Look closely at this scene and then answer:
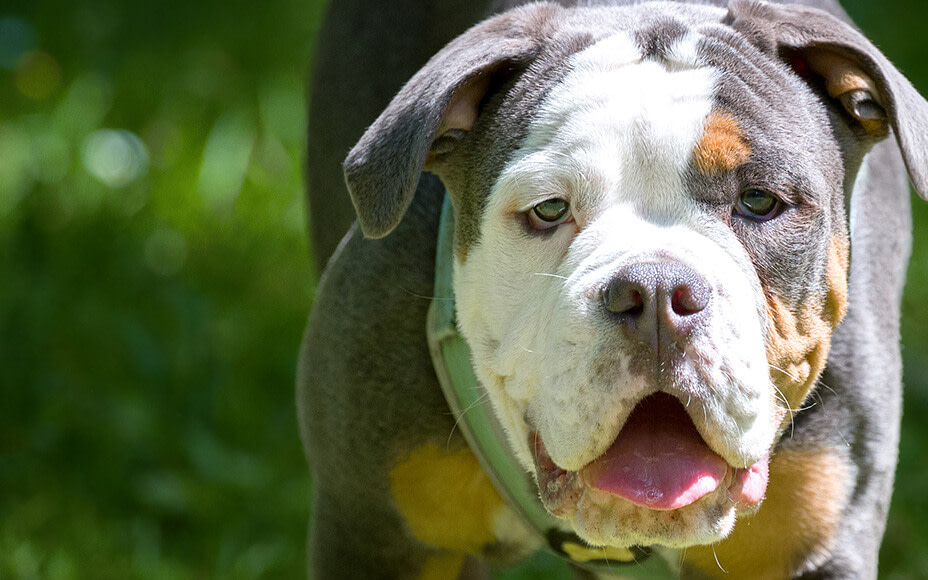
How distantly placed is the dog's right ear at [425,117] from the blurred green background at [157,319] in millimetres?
1820

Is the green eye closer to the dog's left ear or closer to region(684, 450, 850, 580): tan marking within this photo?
the dog's left ear

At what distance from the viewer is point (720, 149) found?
243 centimetres

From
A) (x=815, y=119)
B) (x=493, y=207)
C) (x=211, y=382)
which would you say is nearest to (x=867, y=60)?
(x=815, y=119)

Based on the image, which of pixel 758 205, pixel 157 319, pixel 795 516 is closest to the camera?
pixel 758 205

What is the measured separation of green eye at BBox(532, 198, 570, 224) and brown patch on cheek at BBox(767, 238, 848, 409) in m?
0.41

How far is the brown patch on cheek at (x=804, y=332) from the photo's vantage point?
2477mm

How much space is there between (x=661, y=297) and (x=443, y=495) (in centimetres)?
90

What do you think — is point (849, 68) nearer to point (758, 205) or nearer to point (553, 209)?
point (758, 205)

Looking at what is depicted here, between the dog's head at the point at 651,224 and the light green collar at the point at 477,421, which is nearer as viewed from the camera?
the dog's head at the point at 651,224

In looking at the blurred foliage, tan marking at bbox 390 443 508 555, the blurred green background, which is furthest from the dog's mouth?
the blurred foliage

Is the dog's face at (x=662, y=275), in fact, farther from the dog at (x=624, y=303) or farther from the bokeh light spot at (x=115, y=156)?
the bokeh light spot at (x=115, y=156)

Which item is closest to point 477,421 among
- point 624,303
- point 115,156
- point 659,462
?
point 659,462

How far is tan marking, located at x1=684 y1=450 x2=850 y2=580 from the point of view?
9.02ft

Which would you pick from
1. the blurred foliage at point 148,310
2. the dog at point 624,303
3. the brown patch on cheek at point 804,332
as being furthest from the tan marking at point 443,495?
the blurred foliage at point 148,310
